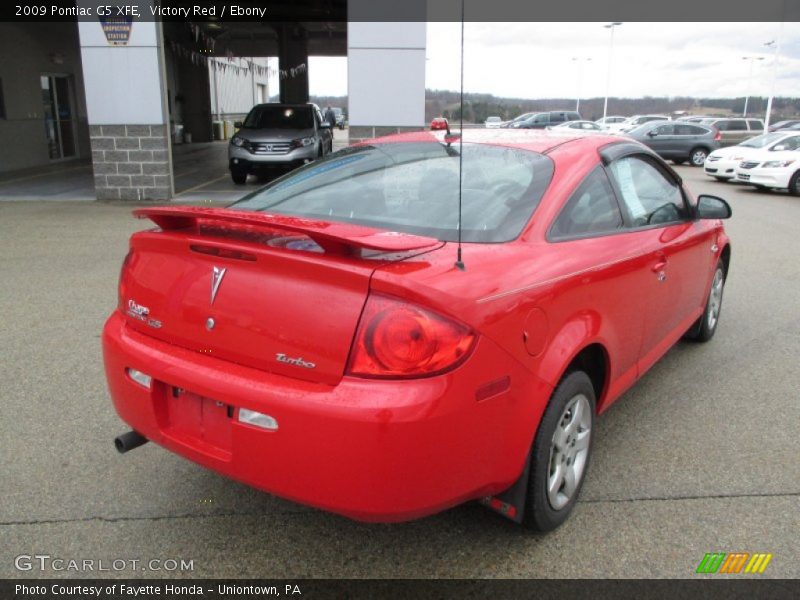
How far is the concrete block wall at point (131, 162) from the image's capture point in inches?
473

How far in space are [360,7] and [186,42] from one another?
21.6 m

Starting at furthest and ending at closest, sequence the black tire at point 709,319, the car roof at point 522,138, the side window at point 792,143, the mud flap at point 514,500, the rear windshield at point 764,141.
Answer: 1. the rear windshield at point 764,141
2. the side window at point 792,143
3. the black tire at point 709,319
4. the car roof at point 522,138
5. the mud flap at point 514,500

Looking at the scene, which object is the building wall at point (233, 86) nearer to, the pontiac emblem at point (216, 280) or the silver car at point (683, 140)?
the silver car at point (683, 140)

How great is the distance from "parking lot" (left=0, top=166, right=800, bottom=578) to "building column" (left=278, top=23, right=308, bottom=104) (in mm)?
32001

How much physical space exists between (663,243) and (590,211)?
68 centimetres

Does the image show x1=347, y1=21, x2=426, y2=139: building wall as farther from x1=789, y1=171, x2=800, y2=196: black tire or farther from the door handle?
the door handle

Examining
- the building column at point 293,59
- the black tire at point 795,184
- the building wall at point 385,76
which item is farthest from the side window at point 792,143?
the building column at point 293,59

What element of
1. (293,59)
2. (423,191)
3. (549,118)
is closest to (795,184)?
(423,191)

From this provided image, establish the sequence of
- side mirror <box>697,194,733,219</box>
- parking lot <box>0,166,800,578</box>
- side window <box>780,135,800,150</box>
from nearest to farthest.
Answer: parking lot <box>0,166,800,578</box> → side mirror <box>697,194,733,219</box> → side window <box>780,135,800,150</box>

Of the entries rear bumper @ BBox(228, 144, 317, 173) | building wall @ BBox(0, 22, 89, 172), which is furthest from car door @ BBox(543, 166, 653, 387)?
building wall @ BBox(0, 22, 89, 172)

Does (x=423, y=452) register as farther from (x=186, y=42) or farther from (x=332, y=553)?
(x=186, y=42)

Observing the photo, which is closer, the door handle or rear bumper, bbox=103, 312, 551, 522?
rear bumper, bbox=103, 312, 551, 522

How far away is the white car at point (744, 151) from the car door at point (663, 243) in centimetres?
1414

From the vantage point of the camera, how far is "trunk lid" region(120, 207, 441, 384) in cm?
212
